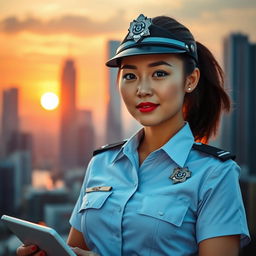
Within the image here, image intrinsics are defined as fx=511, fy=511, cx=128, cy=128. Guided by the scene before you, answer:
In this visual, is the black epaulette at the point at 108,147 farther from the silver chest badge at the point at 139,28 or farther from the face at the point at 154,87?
the silver chest badge at the point at 139,28

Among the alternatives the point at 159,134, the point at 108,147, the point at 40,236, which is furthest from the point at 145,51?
the point at 40,236

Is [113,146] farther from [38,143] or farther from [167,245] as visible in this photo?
[38,143]

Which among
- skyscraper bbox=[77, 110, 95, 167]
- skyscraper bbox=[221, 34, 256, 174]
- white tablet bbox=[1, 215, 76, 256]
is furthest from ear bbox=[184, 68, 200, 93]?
skyscraper bbox=[77, 110, 95, 167]

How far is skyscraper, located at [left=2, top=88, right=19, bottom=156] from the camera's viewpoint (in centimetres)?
3369

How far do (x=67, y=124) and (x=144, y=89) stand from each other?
34.8 metres

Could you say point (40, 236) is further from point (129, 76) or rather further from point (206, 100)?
point (206, 100)

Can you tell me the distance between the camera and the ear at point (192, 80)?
1.45m

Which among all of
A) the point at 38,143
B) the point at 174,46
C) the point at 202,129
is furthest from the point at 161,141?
the point at 38,143

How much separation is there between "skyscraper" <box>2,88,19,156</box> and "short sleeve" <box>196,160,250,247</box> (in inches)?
1287

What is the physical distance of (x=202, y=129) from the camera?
1.61 m

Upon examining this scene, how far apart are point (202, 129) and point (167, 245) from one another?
44 cm

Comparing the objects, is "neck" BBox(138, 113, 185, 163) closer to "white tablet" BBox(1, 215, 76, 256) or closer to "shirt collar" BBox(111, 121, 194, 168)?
"shirt collar" BBox(111, 121, 194, 168)

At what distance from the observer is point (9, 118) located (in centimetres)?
3403

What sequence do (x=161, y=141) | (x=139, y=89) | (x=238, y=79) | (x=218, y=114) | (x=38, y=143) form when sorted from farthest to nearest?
(x=38, y=143), (x=238, y=79), (x=218, y=114), (x=161, y=141), (x=139, y=89)
